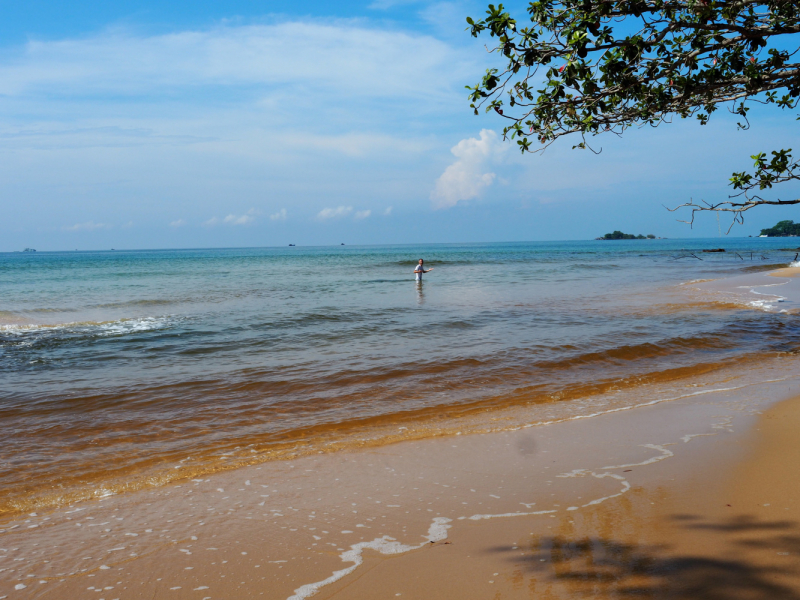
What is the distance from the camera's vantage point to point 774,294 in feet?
62.7

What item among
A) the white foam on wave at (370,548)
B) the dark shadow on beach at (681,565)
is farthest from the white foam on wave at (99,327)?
the dark shadow on beach at (681,565)

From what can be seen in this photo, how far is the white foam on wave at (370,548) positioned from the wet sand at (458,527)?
0.04 feet

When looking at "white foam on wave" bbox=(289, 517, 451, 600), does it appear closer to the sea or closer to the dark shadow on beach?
the dark shadow on beach

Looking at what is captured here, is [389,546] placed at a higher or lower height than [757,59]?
lower

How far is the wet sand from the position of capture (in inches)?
115

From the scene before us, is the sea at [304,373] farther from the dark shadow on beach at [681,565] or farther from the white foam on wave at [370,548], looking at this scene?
the dark shadow on beach at [681,565]

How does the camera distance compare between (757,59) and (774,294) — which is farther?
(774,294)

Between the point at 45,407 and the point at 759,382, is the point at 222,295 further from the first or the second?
the point at 759,382

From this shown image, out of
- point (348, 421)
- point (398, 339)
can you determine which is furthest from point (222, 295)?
point (348, 421)

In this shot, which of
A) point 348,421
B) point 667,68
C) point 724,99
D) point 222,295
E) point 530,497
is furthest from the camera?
point 222,295

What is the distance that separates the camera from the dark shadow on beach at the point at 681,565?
8.84 ft

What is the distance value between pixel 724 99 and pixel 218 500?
662 centimetres

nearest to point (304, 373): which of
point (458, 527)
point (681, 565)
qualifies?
point (458, 527)

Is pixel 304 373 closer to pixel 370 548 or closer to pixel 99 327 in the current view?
pixel 370 548
